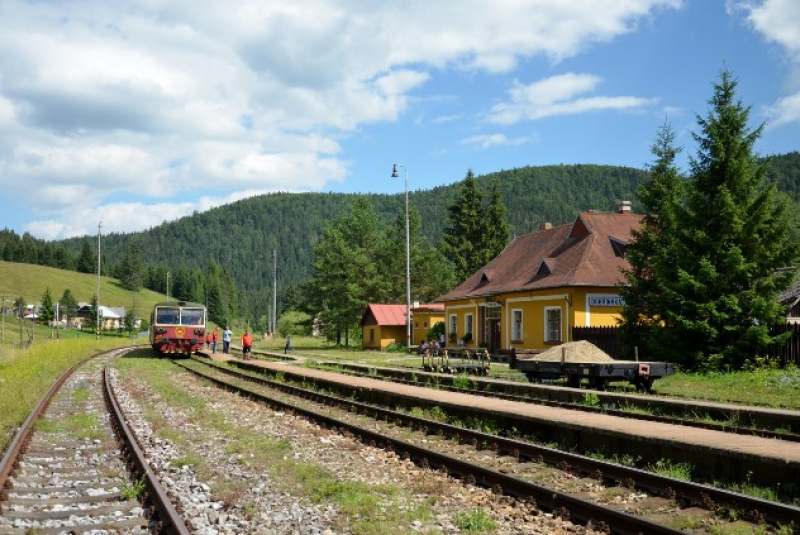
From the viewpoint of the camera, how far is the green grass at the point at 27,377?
44.3 ft

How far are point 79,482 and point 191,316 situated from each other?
30.2 metres

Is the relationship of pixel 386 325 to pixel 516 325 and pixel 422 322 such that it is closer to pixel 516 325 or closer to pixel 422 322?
pixel 422 322

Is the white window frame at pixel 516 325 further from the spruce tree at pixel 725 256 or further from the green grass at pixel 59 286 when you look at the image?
the green grass at pixel 59 286

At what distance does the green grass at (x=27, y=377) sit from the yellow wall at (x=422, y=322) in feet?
74.6

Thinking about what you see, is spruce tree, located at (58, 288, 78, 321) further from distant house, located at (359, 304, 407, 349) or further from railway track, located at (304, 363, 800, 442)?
railway track, located at (304, 363, 800, 442)

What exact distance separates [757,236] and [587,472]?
17.3 metres

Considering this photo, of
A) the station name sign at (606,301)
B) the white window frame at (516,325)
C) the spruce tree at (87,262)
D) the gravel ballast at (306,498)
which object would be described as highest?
the spruce tree at (87,262)

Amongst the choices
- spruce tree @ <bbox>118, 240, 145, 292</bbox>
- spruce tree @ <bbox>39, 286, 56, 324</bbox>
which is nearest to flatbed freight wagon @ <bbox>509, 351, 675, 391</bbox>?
spruce tree @ <bbox>39, 286, 56, 324</bbox>

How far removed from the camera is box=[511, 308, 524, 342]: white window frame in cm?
3674

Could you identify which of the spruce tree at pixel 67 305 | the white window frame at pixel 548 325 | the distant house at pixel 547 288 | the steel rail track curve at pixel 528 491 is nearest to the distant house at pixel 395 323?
the distant house at pixel 547 288

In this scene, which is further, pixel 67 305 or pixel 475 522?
pixel 67 305

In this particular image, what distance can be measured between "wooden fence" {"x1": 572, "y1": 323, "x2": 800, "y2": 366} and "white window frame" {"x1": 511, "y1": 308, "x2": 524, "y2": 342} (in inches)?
241

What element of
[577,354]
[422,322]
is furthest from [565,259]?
[422,322]

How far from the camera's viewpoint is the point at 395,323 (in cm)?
5509
